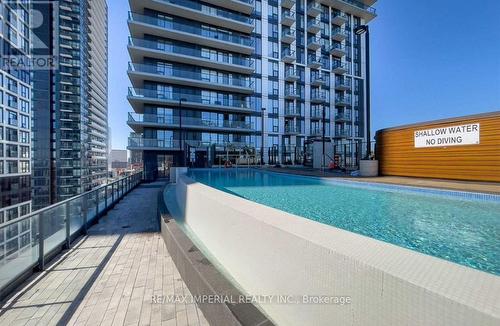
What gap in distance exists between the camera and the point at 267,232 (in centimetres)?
233

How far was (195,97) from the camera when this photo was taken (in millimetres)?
27812

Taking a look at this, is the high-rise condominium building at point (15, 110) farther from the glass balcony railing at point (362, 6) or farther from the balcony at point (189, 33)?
the glass balcony railing at point (362, 6)

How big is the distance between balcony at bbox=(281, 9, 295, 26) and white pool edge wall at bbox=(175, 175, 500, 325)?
37.0 metres

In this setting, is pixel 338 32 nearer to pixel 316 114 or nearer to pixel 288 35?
pixel 288 35

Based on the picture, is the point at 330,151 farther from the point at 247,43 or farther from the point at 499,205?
the point at 247,43

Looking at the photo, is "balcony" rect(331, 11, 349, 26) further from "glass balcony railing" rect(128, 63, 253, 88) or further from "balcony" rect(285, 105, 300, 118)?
"glass balcony railing" rect(128, 63, 253, 88)

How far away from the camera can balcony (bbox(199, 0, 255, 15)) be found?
29125mm

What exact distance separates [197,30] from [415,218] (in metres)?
29.7

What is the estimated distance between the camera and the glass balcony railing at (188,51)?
25.0m

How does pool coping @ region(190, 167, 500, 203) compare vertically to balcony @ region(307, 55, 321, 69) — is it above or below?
below

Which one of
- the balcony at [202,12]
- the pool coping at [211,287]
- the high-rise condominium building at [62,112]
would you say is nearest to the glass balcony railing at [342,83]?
the balcony at [202,12]

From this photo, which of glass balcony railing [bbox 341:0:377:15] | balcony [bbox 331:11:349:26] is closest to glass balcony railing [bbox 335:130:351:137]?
balcony [bbox 331:11:349:26]

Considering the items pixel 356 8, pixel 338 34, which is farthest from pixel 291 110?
pixel 356 8

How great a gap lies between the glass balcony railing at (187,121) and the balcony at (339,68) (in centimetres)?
1773
